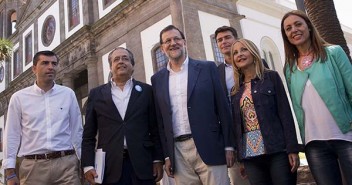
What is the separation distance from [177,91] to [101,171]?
46.7 inches

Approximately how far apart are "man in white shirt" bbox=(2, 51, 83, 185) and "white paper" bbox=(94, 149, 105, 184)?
25.5 inches

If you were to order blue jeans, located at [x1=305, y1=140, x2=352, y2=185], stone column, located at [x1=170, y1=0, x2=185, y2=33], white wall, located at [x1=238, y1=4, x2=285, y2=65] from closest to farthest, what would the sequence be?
blue jeans, located at [x1=305, y1=140, x2=352, y2=185] < stone column, located at [x1=170, y1=0, x2=185, y2=33] < white wall, located at [x1=238, y1=4, x2=285, y2=65]

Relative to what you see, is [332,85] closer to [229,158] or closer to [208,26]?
[229,158]

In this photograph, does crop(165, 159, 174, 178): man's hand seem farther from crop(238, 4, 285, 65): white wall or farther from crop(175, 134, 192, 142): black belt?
crop(238, 4, 285, 65): white wall

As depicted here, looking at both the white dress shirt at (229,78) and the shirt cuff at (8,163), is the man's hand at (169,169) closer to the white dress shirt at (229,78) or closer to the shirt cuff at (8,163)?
the white dress shirt at (229,78)

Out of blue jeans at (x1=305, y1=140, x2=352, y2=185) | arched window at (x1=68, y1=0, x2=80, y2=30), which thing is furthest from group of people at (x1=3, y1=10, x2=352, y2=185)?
arched window at (x1=68, y1=0, x2=80, y2=30)

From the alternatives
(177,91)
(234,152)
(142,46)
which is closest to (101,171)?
(177,91)

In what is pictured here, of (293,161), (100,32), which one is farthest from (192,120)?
(100,32)

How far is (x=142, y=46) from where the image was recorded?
16.3 meters

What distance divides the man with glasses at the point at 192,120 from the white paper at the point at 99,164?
26.7 inches

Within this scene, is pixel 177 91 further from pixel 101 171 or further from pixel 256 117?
pixel 101 171

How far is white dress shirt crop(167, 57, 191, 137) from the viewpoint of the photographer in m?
3.64

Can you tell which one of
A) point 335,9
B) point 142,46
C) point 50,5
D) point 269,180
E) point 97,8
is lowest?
point 269,180

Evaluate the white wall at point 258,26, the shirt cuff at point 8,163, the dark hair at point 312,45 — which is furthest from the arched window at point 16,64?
the dark hair at point 312,45
